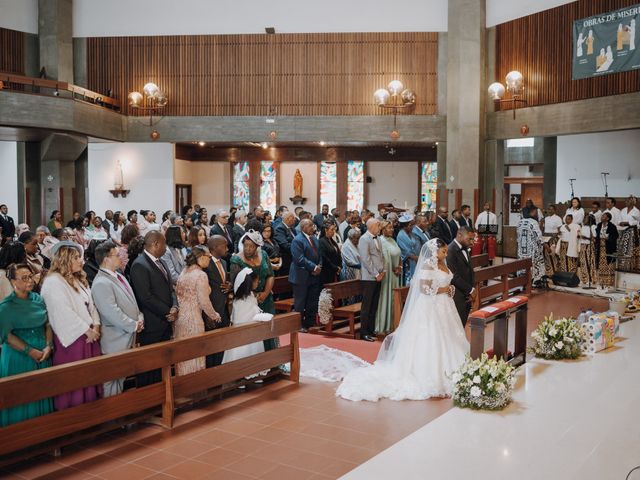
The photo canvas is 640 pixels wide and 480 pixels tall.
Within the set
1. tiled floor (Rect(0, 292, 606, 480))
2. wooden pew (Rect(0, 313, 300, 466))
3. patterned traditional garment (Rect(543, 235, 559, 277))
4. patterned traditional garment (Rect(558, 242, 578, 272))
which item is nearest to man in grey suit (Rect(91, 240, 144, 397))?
wooden pew (Rect(0, 313, 300, 466))

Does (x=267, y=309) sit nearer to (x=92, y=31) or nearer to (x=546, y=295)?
(x=546, y=295)

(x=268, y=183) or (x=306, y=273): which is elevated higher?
(x=268, y=183)

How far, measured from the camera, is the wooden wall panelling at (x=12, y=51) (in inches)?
705

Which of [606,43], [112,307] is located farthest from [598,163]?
[112,307]

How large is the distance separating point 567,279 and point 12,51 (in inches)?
590

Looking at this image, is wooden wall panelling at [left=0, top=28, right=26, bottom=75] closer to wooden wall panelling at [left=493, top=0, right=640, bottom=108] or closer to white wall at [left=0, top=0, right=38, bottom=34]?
white wall at [left=0, top=0, right=38, bottom=34]

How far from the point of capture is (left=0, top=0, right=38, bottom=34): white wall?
17.9 meters

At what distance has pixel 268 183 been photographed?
71.3 feet

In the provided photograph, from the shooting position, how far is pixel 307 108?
19.0 meters

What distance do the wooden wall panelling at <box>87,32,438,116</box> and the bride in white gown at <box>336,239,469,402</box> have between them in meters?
12.4

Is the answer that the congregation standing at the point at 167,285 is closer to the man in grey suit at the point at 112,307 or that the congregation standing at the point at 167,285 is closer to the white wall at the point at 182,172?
the man in grey suit at the point at 112,307

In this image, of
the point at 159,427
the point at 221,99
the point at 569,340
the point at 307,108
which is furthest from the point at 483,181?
the point at 159,427

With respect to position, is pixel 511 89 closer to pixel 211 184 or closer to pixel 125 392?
pixel 211 184

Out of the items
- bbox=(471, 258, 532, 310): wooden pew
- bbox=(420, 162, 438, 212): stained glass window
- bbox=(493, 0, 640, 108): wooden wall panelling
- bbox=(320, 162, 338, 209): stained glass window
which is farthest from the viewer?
bbox=(320, 162, 338, 209): stained glass window
